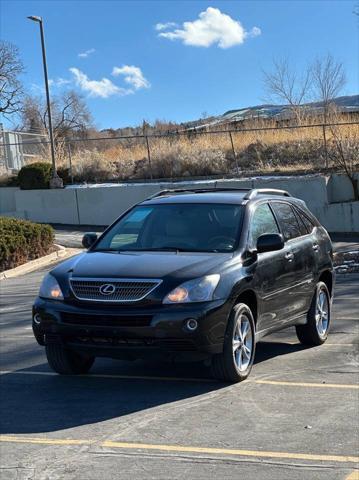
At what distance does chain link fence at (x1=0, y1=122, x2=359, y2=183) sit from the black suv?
16.0 meters

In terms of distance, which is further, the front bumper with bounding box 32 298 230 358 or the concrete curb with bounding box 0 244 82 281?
the concrete curb with bounding box 0 244 82 281

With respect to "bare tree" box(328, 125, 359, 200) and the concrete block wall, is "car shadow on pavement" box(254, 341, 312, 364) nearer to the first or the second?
the concrete block wall

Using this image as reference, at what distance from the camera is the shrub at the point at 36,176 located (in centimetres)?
2705

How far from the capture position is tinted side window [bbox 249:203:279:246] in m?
6.38

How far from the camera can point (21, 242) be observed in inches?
661

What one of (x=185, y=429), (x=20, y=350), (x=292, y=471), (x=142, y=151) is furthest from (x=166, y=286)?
(x=142, y=151)

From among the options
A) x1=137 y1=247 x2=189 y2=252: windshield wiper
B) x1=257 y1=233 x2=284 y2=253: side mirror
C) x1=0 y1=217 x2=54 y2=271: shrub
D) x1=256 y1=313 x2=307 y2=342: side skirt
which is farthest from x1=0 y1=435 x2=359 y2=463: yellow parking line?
x1=0 y1=217 x2=54 y2=271: shrub

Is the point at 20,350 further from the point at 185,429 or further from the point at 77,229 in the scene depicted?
the point at 77,229

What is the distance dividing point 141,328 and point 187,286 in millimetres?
511

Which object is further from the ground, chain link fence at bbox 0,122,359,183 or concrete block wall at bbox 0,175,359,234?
chain link fence at bbox 0,122,359,183

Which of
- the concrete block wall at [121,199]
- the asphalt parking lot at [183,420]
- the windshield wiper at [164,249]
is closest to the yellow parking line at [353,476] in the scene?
the asphalt parking lot at [183,420]

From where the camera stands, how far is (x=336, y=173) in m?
21.4

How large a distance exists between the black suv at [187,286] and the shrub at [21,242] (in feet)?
32.3

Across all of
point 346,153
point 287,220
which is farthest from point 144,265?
point 346,153
